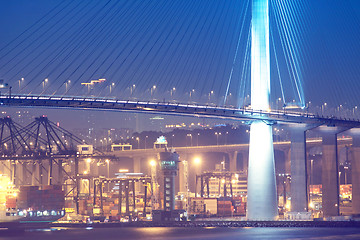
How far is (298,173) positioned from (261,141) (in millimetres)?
6261

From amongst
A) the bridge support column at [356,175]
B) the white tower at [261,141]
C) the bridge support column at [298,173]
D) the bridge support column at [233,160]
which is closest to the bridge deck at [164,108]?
the white tower at [261,141]

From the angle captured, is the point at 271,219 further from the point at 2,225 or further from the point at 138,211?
the point at 138,211

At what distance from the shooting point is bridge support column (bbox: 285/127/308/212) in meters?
54.4

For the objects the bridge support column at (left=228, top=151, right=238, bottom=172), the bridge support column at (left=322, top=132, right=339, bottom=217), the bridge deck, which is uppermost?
the bridge deck

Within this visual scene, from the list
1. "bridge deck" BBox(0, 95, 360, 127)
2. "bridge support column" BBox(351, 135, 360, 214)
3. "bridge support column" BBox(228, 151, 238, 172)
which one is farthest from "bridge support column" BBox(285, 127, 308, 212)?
"bridge support column" BBox(228, 151, 238, 172)

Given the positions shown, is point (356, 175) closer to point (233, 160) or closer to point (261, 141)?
point (261, 141)

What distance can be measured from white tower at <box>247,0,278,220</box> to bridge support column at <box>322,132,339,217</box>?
1254cm

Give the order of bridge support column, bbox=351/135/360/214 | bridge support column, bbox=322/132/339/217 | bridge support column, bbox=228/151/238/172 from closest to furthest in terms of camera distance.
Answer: bridge support column, bbox=322/132/339/217
bridge support column, bbox=351/135/360/214
bridge support column, bbox=228/151/238/172

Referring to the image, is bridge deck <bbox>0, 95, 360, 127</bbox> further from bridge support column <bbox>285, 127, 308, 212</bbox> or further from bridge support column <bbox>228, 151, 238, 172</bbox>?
bridge support column <bbox>228, 151, 238, 172</bbox>

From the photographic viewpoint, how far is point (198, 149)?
328ft

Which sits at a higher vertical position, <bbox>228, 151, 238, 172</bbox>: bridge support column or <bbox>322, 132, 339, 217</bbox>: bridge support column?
<bbox>228, 151, 238, 172</bbox>: bridge support column

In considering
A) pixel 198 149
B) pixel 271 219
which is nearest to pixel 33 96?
pixel 271 219

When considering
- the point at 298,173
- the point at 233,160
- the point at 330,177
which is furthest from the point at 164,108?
the point at 233,160

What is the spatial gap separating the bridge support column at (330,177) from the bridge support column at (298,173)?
22.0ft
